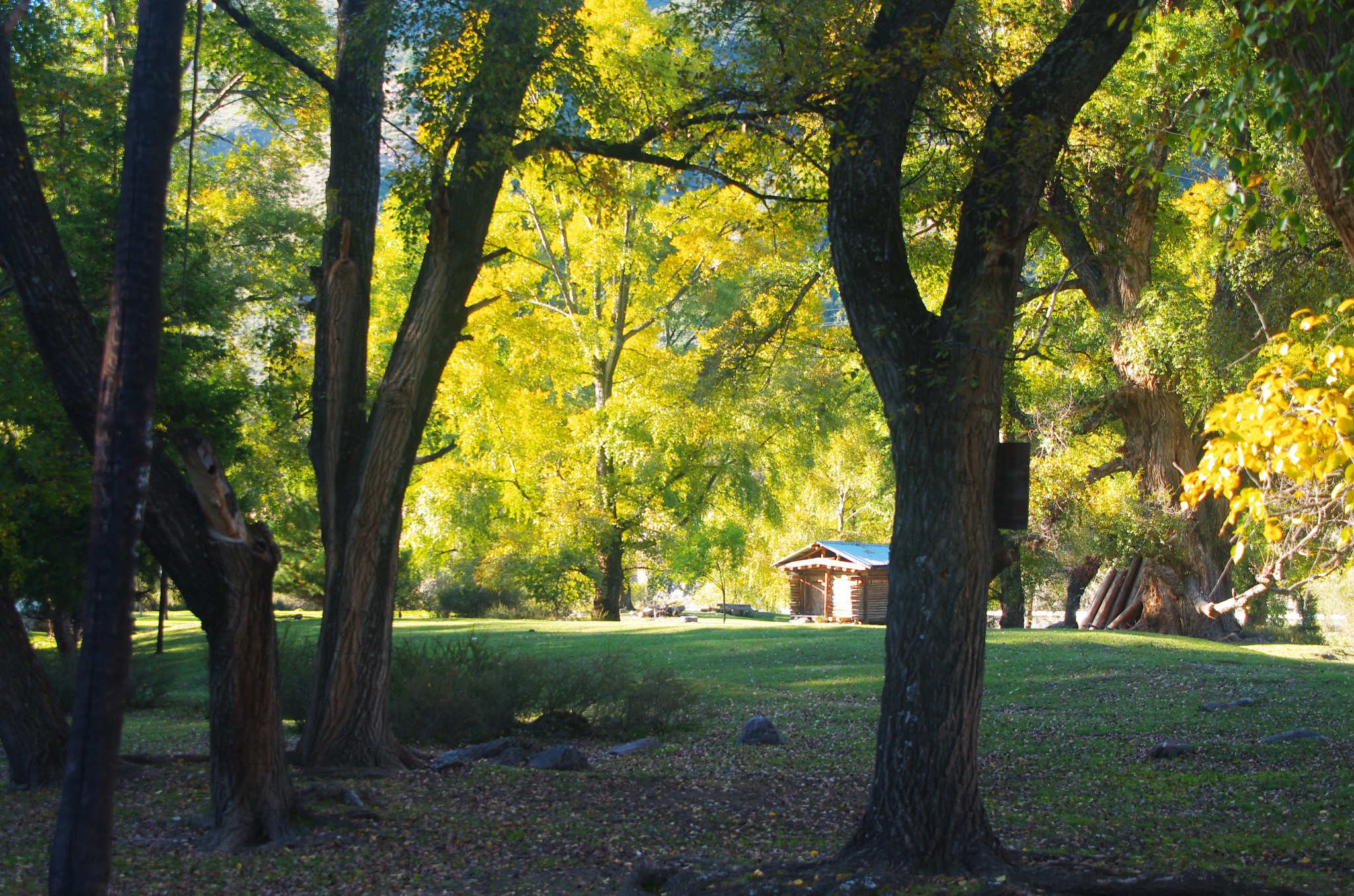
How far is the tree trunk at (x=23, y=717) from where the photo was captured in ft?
25.5

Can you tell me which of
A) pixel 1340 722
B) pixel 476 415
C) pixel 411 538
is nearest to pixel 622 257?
pixel 476 415

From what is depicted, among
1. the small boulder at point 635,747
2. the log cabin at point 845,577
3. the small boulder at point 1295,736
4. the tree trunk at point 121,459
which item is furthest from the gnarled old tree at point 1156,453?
the tree trunk at point 121,459

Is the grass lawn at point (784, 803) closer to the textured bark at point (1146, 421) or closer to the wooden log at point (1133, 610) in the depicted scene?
the textured bark at point (1146, 421)

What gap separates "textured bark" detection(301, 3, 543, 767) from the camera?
8445mm

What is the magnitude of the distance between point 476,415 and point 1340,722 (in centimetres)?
2410

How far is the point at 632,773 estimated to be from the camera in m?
9.25

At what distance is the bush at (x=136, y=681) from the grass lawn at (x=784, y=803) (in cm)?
44

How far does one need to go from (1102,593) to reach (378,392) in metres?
25.1

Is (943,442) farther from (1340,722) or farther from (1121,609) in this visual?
(1121,609)

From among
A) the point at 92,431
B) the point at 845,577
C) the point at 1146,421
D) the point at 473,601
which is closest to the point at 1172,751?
the point at 92,431

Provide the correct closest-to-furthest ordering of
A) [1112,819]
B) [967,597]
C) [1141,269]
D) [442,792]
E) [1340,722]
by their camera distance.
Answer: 1. [967,597]
2. [1112,819]
3. [442,792]
4. [1340,722]
5. [1141,269]

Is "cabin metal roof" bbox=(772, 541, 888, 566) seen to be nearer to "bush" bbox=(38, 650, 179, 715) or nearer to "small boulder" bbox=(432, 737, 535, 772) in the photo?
"bush" bbox=(38, 650, 179, 715)

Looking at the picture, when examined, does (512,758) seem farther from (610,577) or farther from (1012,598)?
(1012,598)

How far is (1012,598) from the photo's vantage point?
105 feet
